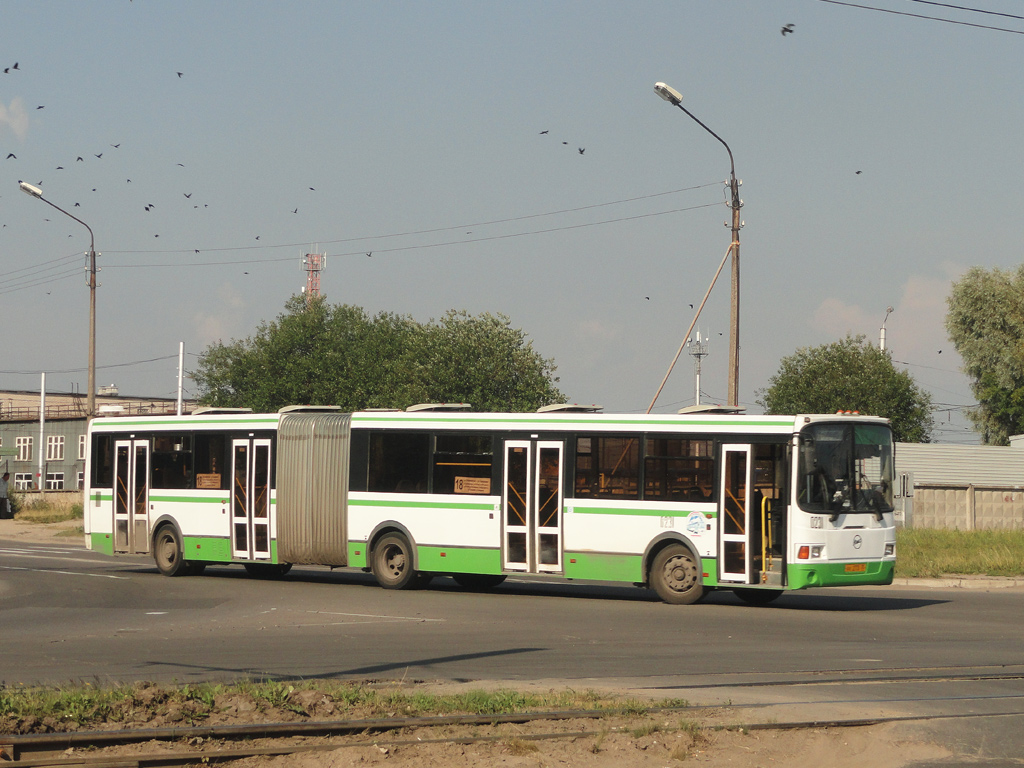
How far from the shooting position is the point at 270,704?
8523mm

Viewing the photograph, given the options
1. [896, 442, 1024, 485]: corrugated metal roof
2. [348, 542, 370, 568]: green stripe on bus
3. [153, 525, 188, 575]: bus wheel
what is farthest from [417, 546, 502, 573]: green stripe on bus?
[896, 442, 1024, 485]: corrugated metal roof

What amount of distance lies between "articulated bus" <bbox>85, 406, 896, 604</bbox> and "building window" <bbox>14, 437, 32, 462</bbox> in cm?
8282

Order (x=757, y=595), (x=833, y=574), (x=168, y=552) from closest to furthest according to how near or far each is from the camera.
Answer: (x=833, y=574)
(x=757, y=595)
(x=168, y=552)

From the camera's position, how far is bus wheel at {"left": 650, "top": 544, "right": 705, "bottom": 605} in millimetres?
18172

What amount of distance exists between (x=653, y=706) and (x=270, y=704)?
260 centimetres

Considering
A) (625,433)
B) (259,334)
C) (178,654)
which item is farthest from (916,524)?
(259,334)

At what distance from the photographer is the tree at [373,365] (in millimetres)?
71188

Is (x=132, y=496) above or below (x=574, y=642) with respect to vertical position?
above

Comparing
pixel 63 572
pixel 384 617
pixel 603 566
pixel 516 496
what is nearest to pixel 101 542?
pixel 63 572

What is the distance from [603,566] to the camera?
18.8 metres

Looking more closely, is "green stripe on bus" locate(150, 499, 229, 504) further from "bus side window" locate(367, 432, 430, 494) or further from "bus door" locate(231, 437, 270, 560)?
"bus side window" locate(367, 432, 430, 494)

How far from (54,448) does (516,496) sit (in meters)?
87.9

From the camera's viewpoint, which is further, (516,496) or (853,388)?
(853,388)

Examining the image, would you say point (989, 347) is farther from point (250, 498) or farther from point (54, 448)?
point (54, 448)
